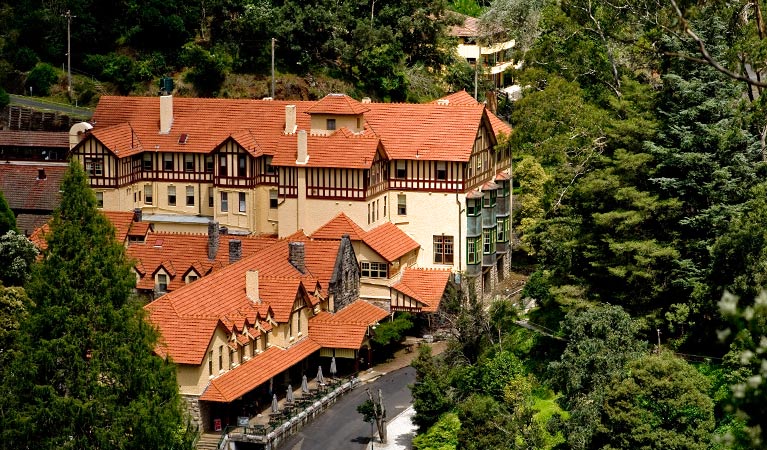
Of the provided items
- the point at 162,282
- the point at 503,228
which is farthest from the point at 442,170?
the point at 162,282

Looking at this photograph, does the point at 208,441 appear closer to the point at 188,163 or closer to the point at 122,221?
the point at 122,221

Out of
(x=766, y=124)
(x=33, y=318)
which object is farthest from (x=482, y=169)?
(x=33, y=318)

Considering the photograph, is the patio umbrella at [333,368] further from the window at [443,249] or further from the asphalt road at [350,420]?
the window at [443,249]

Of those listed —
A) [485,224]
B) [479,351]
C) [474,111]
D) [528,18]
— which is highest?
[528,18]

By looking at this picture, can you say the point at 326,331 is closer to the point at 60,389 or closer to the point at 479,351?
the point at 479,351

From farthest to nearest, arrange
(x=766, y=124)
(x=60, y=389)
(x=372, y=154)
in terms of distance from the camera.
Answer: (x=372, y=154), (x=766, y=124), (x=60, y=389)

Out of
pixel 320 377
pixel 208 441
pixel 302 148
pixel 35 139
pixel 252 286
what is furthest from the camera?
pixel 35 139
